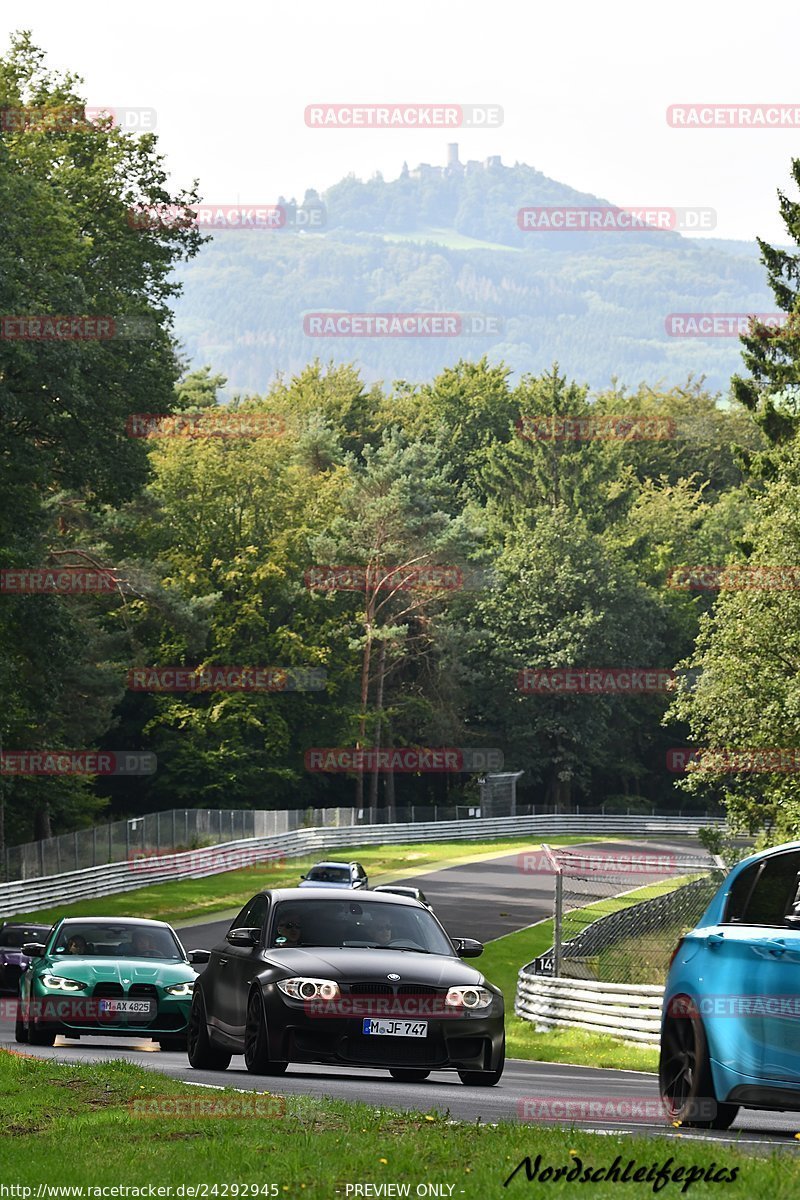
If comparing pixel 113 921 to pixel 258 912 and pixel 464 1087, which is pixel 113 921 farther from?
pixel 464 1087

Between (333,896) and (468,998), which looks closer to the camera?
(468,998)

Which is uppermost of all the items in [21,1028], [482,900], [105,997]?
[105,997]

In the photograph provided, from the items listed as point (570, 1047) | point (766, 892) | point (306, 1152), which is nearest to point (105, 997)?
point (570, 1047)

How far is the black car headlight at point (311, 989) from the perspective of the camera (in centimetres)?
1441

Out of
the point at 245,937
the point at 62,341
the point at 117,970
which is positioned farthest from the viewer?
the point at 62,341

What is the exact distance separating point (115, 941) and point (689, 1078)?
35.1 ft

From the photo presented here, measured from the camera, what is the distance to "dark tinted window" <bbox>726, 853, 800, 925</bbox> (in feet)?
34.7

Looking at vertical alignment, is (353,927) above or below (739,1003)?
below

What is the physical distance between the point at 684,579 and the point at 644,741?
9.03m

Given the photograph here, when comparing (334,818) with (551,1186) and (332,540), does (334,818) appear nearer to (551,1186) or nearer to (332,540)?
(332,540)

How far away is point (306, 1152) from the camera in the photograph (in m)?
9.10

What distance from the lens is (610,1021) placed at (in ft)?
87.0

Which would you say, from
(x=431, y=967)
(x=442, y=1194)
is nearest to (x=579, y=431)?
(x=431, y=967)

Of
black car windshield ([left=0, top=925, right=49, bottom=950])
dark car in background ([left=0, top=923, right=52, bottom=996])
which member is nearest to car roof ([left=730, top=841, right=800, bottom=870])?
dark car in background ([left=0, top=923, right=52, bottom=996])
